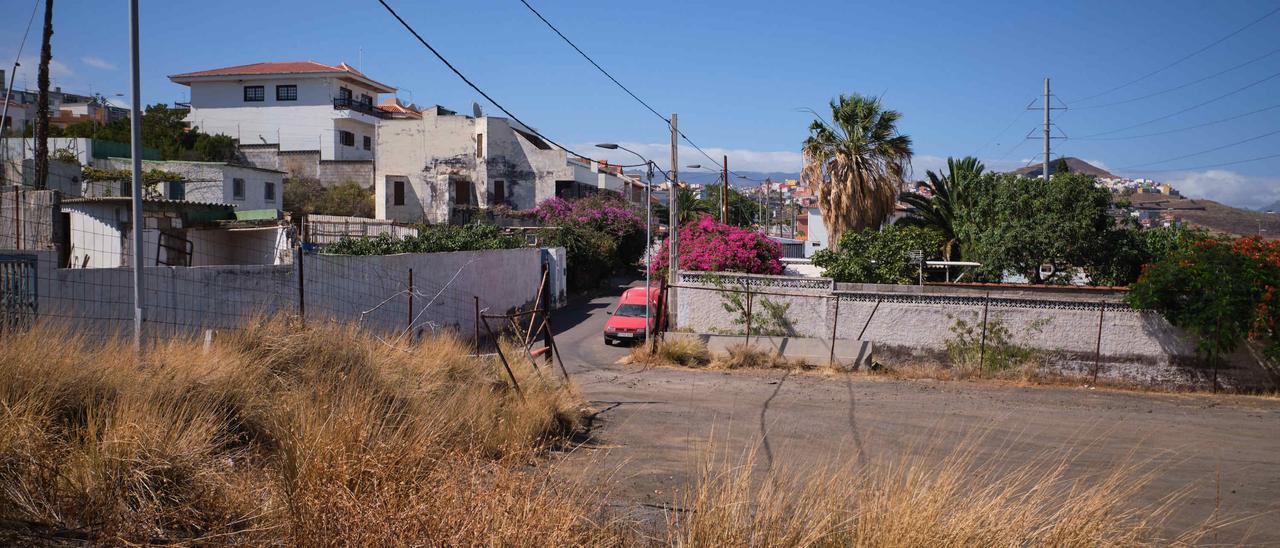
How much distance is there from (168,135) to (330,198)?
1023 cm

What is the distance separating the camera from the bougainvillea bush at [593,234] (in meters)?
40.8

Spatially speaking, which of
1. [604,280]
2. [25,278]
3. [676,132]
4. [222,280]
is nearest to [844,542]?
[25,278]

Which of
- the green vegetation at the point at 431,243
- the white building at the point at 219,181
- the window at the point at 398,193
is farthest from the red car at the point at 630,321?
the window at the point at 398,193

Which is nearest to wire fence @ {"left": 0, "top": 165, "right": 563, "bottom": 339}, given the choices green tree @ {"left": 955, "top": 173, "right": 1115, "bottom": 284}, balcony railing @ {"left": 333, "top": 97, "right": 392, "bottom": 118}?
green tree @ {"left": 955, "top": 173, "right": 1115, "bottom": 284}

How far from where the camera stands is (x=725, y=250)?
1046 inches

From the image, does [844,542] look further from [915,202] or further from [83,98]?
[83,98]

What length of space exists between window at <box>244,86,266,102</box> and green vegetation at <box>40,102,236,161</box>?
3.78 metres

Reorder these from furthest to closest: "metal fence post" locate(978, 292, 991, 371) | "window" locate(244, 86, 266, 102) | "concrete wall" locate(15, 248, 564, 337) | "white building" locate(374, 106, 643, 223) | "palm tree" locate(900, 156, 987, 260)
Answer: "window" locate(244, 86, 266, 102) < "white building" locate(374, 106, 643, 223) < "palm tree" locate(900, 156, 987, 260) < "metal fence post" locate(978, 292, 991, 371) < "concrete wall" locate(15, 248, 564, 337)

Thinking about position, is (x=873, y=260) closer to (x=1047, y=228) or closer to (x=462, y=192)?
(x=1047, y=228)

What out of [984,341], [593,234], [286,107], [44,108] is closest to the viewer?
[984,341]

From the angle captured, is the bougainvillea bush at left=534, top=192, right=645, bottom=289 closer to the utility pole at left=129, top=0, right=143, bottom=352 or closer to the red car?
the red car

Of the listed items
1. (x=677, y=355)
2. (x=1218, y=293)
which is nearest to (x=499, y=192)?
(x=677, y=355)

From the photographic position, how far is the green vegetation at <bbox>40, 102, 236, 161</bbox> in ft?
159

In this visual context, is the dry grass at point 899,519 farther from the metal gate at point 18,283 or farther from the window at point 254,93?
the window at point 254,93
